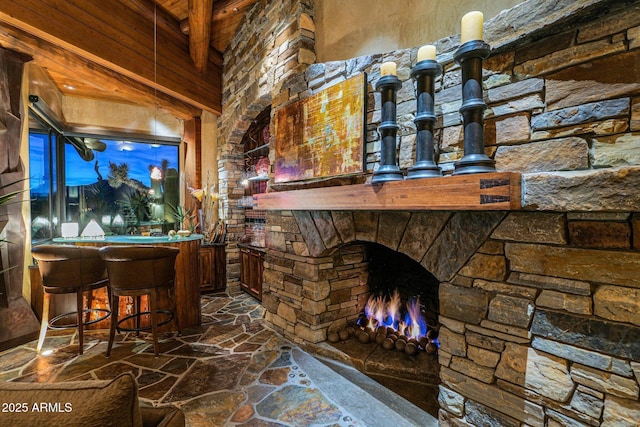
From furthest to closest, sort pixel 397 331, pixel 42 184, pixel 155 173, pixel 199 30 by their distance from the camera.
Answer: pixel 155 173
pixel 42 184
pixel 199 30
pixel 397 331

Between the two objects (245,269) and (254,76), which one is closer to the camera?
(254,76)

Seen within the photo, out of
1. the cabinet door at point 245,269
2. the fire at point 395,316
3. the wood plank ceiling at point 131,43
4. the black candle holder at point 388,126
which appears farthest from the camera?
the cabinet door at point 245,269

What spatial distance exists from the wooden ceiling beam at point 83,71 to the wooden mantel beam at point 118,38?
0.41 ft

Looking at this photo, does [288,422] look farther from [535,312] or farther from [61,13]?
[61,13]

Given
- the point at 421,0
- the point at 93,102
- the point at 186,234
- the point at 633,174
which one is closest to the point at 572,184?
the point at 633,174

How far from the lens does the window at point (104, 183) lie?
13.0ft

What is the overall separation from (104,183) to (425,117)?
17.7ft

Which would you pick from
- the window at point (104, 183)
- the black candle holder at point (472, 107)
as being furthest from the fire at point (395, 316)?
the window at point (104, 183)

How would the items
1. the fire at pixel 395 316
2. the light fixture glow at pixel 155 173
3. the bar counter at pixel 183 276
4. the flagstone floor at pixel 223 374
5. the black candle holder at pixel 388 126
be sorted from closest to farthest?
the black candle holder at pixel 388 126 < the flagstone floor at pixel 223 374 < the fire at pixel 395 316 < the bar counter at pixel 183 276 < the light fixture glow at pixel 155 173

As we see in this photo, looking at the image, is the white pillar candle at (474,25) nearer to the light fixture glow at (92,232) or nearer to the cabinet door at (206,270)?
the light fixture glow at (92,232)

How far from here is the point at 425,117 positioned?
1486mm

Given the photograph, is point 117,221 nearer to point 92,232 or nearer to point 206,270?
point 92,232

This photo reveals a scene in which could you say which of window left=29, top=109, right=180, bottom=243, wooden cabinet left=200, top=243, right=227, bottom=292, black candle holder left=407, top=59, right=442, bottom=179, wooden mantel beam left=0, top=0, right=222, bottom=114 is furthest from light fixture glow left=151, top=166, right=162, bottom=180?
black candle holder left=407, top=59, right=442, bottom=179

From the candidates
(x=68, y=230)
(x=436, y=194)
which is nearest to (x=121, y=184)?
(x=68, y=230)
